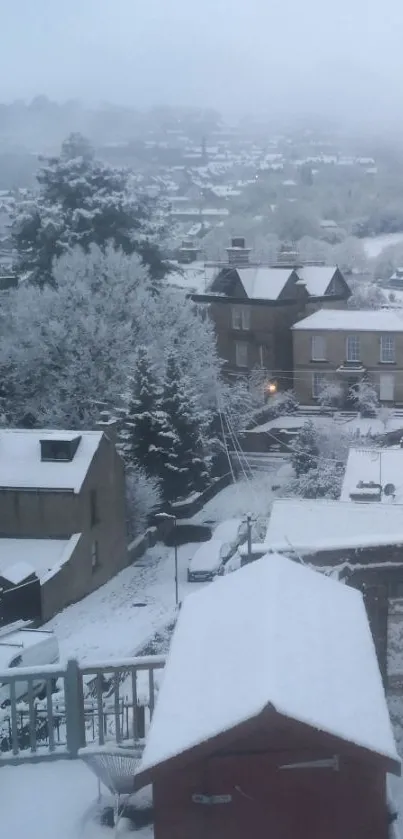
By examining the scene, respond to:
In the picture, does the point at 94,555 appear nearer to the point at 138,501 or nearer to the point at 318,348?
the point at 138,501

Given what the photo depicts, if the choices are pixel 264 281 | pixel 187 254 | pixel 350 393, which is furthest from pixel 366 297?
pixel 350 393

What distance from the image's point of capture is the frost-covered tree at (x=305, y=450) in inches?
853

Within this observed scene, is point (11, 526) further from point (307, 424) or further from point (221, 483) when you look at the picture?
point (307, 424)

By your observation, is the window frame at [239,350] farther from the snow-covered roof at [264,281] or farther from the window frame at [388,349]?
the window frame at [388,349]

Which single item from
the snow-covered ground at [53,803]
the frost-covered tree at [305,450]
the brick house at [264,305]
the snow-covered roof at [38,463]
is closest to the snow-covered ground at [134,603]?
the frost-covered tree at [305,450]

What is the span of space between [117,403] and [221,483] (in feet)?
10.5

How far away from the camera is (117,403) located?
22.1 meters

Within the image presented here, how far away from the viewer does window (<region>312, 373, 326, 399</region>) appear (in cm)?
2656

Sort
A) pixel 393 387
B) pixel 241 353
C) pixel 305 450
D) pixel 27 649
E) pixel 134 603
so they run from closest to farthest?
1. pixel 27 649
2. pixel 134 603
3. pixel 305 450
4. pixel 393 387
5. pixel 241 353

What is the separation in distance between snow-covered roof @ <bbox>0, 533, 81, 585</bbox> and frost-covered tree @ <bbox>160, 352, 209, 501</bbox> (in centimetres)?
482

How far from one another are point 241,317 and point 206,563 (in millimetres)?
12359

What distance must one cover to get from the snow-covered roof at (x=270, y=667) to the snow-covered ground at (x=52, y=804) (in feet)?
2.87

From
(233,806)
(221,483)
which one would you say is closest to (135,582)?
(221,483)

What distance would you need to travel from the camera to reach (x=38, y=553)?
52.7 feet
